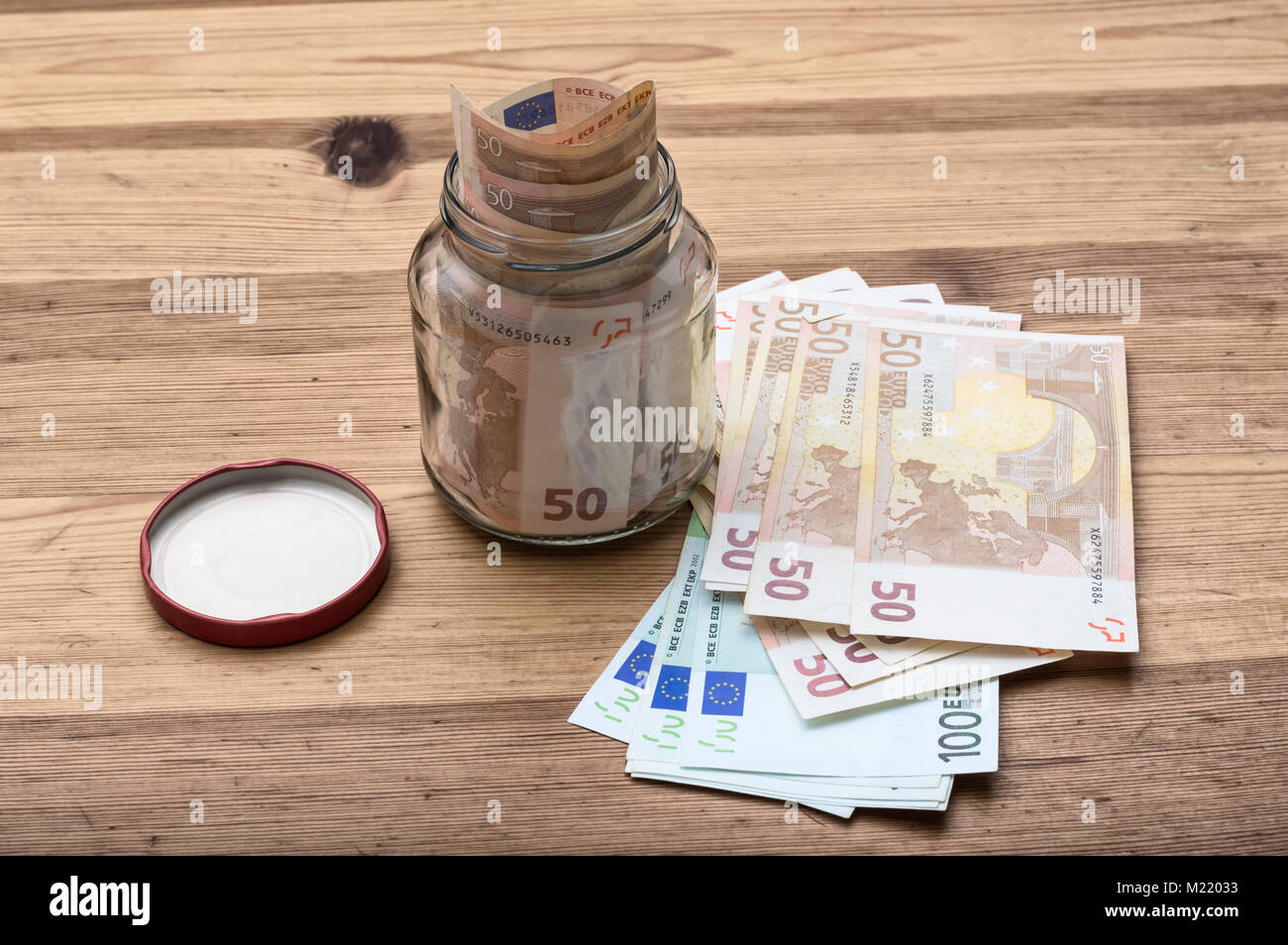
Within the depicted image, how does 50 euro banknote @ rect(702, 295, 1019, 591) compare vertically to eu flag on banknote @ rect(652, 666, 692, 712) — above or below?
above

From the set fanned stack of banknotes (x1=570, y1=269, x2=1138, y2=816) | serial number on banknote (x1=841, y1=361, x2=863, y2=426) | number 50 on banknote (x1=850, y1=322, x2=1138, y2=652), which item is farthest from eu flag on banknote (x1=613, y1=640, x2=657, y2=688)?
serial number on banknote (x1=841, y1=361, x2=863, y2=426)

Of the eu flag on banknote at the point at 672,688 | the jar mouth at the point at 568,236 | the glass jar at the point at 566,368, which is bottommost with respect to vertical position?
the eu flag on banknote at the point at 672,688

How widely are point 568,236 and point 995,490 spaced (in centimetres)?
32

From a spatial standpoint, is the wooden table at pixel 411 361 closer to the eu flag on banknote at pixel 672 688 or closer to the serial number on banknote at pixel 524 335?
the eu flag on banknote at pixel 672 688

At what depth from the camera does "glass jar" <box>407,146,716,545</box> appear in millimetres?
721

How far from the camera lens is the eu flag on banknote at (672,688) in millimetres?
740

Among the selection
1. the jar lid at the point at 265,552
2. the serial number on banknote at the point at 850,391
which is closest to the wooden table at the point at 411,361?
the jar lid at the point at 265,552

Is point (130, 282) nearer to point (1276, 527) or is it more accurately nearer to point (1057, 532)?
point (1057, 532)

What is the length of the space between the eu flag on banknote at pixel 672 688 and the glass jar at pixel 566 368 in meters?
0.10

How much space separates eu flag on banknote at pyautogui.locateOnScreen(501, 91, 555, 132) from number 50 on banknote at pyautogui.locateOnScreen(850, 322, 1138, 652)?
298 mm

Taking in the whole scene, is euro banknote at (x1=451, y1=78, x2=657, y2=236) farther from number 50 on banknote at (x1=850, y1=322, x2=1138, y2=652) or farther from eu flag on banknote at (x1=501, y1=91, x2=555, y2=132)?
number 50 on banknote at (x1=850, y1=322, x2=1138, y2=652)

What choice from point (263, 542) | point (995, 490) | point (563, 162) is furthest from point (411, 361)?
point (995, 490)

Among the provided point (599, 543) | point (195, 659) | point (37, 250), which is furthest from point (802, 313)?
point (37, 250)

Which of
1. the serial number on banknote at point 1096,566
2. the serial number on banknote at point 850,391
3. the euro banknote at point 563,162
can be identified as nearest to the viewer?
the euro banknote at point 563,162
